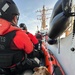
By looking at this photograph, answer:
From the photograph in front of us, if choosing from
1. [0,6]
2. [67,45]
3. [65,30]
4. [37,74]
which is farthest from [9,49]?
[65,30]

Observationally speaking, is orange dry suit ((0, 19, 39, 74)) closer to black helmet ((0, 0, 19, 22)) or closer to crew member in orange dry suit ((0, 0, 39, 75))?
crew member in orange dry suit ((0, 0, 39, 75))

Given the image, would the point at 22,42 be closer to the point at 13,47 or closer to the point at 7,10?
the point at 13,47

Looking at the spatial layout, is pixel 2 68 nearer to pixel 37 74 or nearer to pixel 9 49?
pixel 9 49

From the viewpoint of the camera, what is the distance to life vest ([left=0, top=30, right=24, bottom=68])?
230 cm

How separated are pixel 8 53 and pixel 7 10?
0.52 meters

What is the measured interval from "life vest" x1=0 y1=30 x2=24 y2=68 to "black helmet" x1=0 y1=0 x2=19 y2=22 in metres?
0.32

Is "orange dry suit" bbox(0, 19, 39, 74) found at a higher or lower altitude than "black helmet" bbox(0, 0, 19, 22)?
lower

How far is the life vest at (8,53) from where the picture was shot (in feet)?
7.55

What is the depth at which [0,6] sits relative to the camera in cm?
256

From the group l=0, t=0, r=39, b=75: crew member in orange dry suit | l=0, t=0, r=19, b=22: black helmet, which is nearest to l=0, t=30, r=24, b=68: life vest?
l=0, t=0, r=39, b=75: crew member in orange dry suit

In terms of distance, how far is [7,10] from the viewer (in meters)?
2.57

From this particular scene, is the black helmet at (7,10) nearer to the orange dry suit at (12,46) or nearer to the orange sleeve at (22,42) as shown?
the orange dry suit at (12,46)

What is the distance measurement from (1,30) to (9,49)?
213 mm

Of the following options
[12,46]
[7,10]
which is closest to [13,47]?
[12,46]
